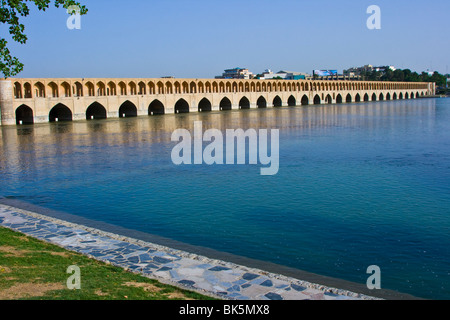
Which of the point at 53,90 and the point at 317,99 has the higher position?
the point at 53,90

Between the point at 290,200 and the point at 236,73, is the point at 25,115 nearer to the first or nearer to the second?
the point at 290,200

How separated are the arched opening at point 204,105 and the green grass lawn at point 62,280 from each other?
5288cm

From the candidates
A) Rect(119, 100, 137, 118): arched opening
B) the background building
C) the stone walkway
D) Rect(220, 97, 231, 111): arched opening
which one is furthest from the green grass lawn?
the background building

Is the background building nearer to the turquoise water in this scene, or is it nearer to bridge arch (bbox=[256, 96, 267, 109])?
bridge arch (bbox=[256, 96, 267, 109])

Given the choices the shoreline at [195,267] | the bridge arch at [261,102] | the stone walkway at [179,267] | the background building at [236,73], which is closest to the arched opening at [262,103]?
the bridge arch at [261,102]

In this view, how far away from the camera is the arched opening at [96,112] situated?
46944 mm

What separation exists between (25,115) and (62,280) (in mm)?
38938

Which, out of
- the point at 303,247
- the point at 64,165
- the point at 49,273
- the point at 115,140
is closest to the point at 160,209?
the point at 303,247

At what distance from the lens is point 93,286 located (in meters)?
5.97

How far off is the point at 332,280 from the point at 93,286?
3.51m

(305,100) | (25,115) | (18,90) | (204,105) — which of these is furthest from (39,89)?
(305,100)

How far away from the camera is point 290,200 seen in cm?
1191

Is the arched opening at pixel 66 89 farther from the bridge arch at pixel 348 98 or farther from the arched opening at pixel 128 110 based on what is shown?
the bridge arch at pixel 348 98
